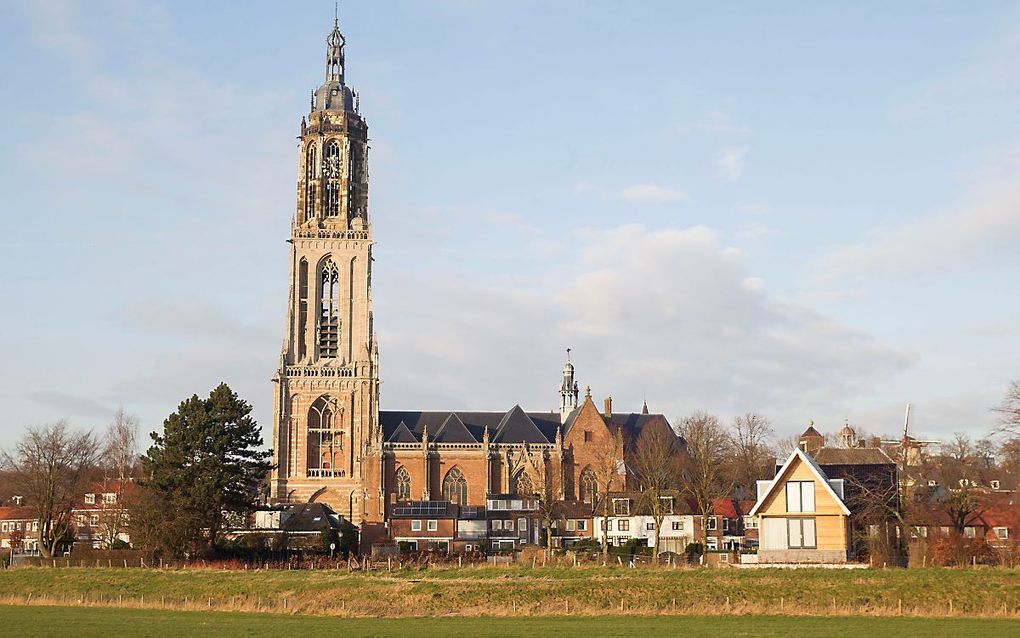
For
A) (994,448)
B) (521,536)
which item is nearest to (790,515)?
(994,448)

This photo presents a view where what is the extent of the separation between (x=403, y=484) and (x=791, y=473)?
45499mm

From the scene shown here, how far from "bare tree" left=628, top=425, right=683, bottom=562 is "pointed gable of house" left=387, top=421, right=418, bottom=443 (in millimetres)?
17582

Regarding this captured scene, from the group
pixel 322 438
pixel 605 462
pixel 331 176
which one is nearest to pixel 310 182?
pixel 331 176

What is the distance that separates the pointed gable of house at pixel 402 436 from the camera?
96062mm

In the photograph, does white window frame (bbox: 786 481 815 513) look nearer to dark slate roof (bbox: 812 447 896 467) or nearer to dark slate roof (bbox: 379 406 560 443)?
dark slate roof (bbox: 812 447 896 467)

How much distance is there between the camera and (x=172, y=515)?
2463 inches

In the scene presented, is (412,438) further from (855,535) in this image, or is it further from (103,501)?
(855,535)

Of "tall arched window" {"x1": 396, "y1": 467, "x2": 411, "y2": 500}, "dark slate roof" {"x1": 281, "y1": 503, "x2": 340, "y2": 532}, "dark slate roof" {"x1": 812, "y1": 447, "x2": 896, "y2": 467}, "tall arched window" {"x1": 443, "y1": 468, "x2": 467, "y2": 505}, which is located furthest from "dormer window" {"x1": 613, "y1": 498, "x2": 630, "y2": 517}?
"dark slate roof" {"x1": 281, "y1": 503, "x2": 340, "y2": 532}

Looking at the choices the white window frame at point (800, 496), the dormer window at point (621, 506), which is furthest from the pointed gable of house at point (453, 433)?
the white window frame at point (800, 496)

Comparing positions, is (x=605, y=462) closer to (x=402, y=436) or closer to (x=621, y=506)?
(x=621, y=506)

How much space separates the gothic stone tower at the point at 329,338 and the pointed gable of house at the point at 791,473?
44.8 m

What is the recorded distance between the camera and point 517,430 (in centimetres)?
9919

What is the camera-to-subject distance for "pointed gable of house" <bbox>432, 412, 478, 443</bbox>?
3848 inches

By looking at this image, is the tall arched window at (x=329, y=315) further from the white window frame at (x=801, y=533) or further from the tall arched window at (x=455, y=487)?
the white window frame at (x=801, y=533)
